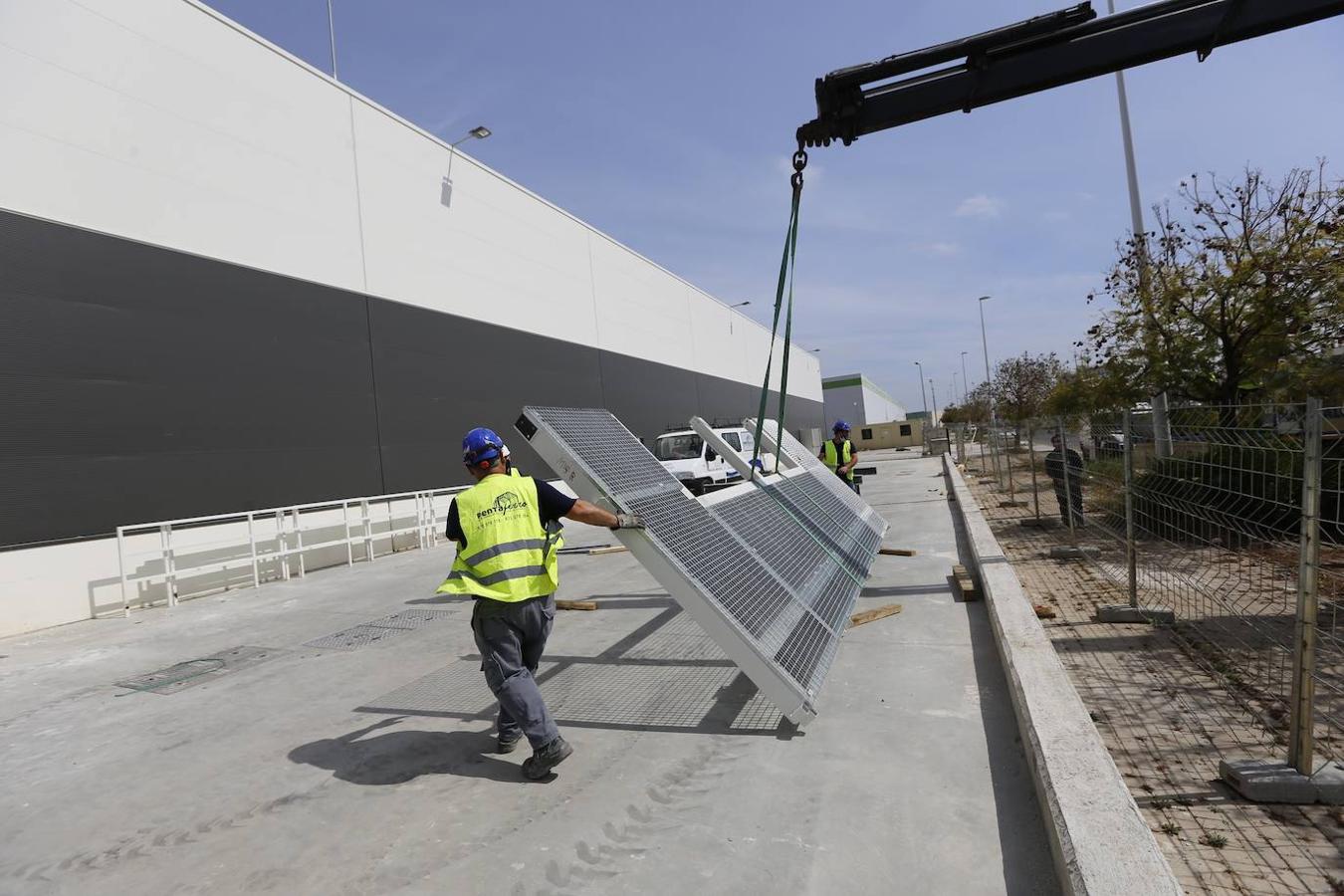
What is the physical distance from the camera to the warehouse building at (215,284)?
9266 mm

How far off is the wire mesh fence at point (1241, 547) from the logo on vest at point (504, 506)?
298 centimetres

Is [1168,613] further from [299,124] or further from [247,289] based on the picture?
[299,124]

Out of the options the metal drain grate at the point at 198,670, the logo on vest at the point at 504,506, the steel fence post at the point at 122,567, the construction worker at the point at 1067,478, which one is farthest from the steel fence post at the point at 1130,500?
the steel fence post at the point at 122,567

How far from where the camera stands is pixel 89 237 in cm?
988

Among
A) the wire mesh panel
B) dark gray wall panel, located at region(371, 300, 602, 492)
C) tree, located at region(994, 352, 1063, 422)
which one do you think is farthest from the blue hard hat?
tree, located at region(994, 352, 1063, 422)

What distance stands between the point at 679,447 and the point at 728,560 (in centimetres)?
1443

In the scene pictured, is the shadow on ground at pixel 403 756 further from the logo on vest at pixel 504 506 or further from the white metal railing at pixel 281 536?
the white metal railing at pixel 281 536

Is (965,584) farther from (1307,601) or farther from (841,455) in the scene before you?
(841,455)

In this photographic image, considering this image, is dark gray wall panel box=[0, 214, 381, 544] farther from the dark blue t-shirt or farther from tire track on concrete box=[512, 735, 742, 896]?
tire track on concrete box=[512, 735, 742, 896]

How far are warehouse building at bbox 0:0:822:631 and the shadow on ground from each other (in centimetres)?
717

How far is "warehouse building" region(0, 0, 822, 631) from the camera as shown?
9.27 meters

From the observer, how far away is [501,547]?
11.9ft

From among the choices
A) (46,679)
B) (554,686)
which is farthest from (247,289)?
(554,686)

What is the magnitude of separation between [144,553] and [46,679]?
4182mm
